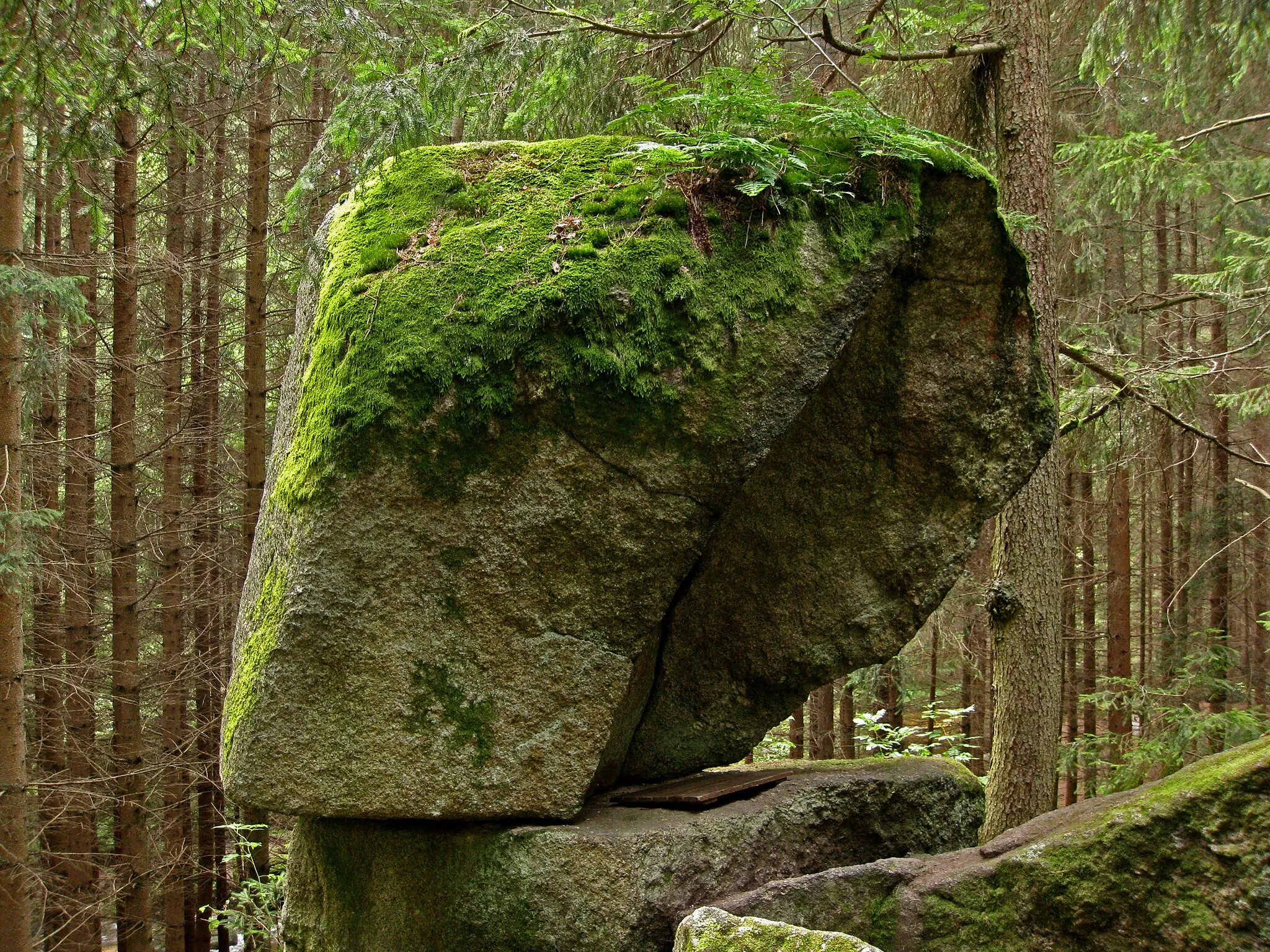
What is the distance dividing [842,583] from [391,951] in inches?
102

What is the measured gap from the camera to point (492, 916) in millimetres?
3670

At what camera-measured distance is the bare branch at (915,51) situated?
19.0 ft

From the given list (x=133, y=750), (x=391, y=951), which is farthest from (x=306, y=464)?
(x=133, y=750)

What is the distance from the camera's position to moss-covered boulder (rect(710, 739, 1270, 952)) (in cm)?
290

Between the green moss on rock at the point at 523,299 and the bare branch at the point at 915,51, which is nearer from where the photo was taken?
the green moss on rock at the point at 523,299

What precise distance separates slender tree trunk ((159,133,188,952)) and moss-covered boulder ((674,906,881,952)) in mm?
8594

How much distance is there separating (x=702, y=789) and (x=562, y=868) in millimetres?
903

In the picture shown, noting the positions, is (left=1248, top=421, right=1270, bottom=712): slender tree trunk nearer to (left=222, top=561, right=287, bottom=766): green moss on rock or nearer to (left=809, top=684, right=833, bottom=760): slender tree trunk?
(left=809, top=684, right=833, bottom=760): slender tree trunk

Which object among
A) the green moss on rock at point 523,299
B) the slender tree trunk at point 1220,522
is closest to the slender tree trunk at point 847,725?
the slender tree trunk at point 1220,522

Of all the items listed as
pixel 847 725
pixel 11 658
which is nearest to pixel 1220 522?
pixel 847 725

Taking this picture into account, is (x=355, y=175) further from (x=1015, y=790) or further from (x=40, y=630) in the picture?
(x=40, y=630)

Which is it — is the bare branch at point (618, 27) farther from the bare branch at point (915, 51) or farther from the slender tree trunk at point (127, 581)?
the slender tree trunk at point (127, 581)

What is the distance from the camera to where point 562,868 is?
3.63 metres

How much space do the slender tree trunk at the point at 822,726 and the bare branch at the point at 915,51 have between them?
29.2 ft
